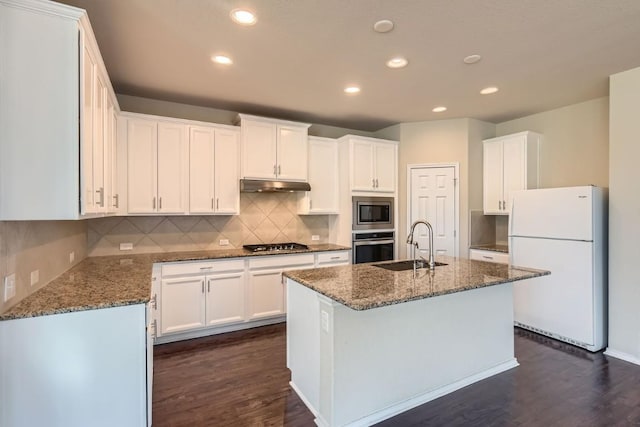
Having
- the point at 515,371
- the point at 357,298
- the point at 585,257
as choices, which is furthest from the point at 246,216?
the point at 585,257

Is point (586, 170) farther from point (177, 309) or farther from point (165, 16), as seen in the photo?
point (177, 309)

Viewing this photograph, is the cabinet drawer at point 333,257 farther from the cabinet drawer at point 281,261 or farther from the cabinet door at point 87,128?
the cabinet door at point 87,128

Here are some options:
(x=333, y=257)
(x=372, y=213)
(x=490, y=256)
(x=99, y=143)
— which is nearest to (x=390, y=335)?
(x=333, y=257)

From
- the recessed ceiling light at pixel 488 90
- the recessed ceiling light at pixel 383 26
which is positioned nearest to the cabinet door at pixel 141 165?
the recessed ceiling light at pixel 383 26

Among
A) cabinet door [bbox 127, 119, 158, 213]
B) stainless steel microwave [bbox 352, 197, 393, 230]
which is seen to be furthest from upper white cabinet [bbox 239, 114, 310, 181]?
cabinet door [bbox 127, 119, 158, 213]

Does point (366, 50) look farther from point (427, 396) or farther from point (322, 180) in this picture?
point (427, 396)

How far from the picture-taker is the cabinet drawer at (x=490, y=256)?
4008mm

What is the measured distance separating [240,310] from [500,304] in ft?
8.52

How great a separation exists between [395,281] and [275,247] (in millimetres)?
2258

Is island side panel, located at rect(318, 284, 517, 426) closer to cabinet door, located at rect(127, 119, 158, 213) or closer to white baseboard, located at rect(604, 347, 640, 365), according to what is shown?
white baseboard, located at rect(604, 347, 640, 365)

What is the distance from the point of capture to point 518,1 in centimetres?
198

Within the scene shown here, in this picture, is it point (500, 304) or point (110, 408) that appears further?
point (500, 304)

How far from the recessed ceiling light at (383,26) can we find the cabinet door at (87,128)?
5.72 ft

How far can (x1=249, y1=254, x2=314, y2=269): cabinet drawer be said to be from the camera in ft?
12.3
